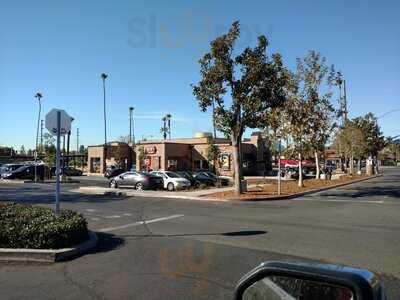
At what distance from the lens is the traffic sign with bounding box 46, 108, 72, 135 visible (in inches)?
424

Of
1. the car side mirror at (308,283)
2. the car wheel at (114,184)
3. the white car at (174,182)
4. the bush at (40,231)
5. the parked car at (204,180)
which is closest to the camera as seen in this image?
the car side mirror at (308,283)

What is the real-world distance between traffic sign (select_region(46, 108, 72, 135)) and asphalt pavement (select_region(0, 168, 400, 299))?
295 centimetres

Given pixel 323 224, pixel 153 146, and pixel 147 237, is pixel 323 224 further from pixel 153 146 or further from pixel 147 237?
pixel 153 146

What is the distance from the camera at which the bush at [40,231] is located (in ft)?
28.7

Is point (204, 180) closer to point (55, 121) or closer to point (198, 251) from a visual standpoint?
point (55, 121)

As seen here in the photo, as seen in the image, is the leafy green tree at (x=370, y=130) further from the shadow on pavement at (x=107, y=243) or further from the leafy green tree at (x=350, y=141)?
the shadow on pavement at (x=107, y=243)

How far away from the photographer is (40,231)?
8758 millimetres

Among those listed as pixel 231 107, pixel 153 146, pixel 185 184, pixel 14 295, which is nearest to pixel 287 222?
pixel 14 295

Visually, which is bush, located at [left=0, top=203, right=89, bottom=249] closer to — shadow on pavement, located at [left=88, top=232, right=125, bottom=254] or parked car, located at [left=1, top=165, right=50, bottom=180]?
shadow on pavement, located at [left=88, top=232, right=125, bottom=254]

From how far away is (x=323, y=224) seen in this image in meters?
13.3

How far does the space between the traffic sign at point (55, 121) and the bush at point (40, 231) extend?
220cm

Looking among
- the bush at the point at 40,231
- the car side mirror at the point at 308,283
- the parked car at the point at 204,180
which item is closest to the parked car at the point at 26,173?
the parked car at the point at 204,180

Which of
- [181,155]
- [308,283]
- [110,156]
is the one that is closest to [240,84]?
[308,283]

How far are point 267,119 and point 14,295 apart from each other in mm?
18814
